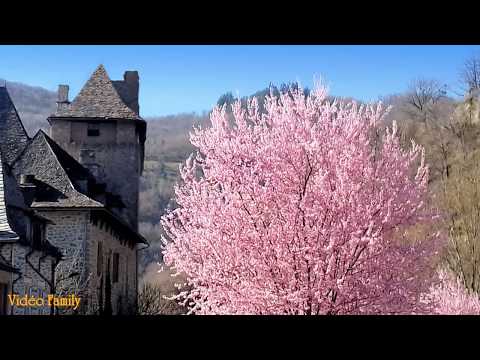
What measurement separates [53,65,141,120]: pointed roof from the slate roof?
0.36 meters

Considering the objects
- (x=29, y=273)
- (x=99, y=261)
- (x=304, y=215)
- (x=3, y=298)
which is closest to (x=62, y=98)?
(x=99, y=261)

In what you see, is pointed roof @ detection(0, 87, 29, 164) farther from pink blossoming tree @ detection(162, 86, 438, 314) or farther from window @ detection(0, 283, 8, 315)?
pink blossoming tree @ detection(162, 86, 438, 314)

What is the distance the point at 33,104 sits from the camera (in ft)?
17.8

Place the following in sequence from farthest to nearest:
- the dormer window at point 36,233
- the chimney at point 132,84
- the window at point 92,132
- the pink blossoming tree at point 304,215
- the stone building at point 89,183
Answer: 1. the window at point 92,132
2. the stone building at point 89,183
3. the pink blossoming tree at point 304,215
4. the dormer window at point 36,233
5. the chimney at point 132,84

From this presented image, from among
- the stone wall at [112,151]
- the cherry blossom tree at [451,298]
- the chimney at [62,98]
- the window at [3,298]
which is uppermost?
the chimney at [62,98]

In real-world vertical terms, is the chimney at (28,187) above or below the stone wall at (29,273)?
above

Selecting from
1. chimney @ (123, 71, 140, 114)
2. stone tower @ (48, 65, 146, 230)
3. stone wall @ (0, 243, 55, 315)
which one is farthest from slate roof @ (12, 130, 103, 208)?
chimney @ (123, 71, 140, 114)

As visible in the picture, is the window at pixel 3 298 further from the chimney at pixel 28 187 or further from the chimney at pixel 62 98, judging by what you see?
the chimney at pixel 62 98

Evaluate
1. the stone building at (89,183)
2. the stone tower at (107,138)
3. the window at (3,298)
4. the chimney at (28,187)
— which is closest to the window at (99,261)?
the stone building at (89,183)

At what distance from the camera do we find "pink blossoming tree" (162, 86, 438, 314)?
17.1ft

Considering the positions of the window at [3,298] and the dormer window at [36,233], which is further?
the dormer window at [36,233]

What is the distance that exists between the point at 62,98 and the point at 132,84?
0.74m

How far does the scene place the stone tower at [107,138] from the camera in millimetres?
5836
